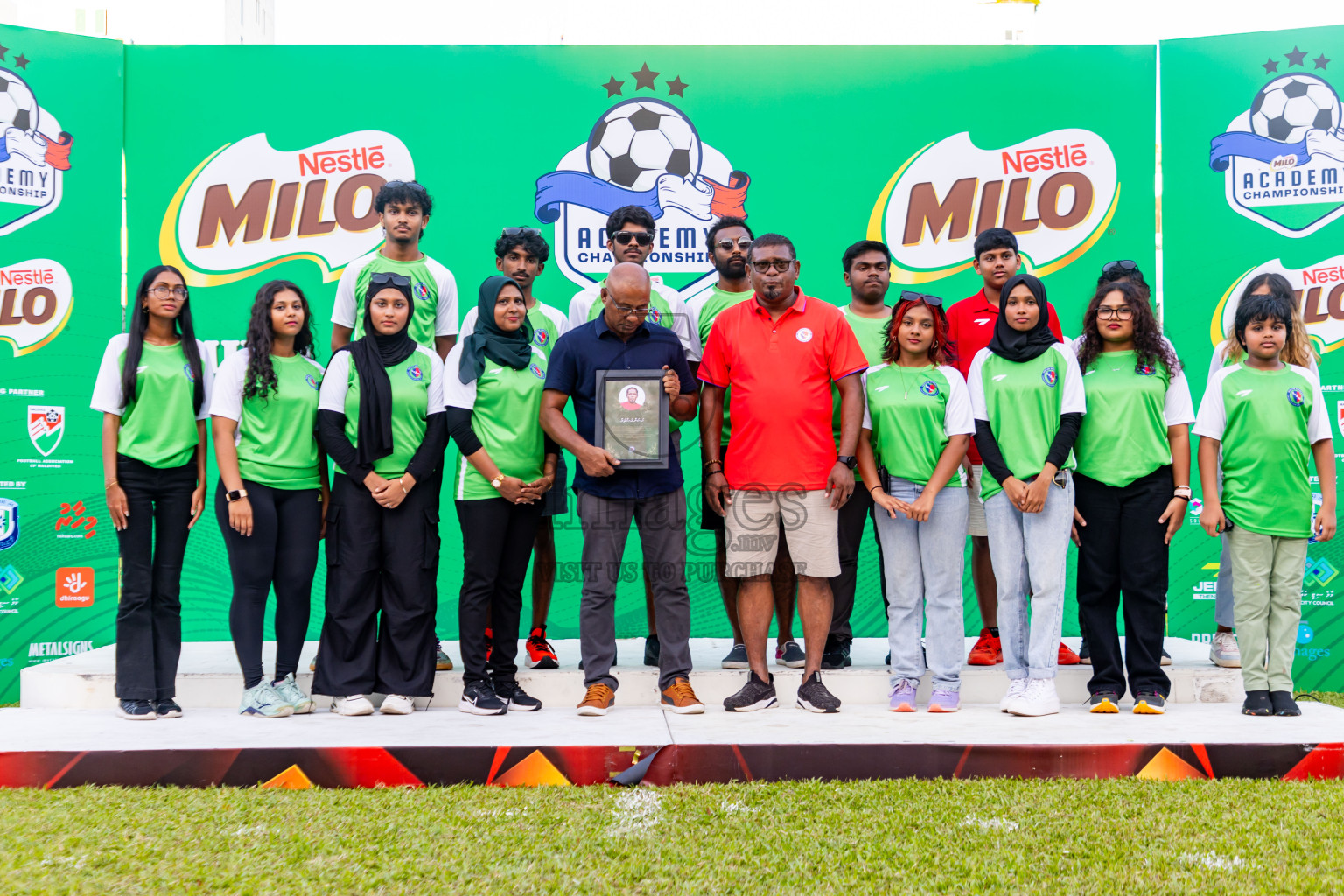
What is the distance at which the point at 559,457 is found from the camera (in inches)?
156

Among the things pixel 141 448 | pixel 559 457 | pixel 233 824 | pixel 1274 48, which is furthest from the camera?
pixel 1274 48

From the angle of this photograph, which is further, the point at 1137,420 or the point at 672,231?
the point at 672,231

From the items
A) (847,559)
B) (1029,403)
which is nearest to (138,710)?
(847,559)

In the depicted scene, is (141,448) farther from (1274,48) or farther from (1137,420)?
(1274,48)

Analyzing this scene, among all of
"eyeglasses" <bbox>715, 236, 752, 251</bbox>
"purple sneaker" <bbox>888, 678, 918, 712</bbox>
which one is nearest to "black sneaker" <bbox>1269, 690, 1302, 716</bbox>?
"purple sneaker" <bbox>888, 678, 918, 712</bbox>

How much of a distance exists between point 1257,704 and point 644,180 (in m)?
3.95

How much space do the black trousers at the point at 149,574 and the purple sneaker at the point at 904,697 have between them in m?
2.81

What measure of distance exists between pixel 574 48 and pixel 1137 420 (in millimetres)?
3667

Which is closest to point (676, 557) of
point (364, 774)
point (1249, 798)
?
point (364, 774)

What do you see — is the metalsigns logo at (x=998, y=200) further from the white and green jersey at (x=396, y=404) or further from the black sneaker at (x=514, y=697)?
the black sneaker at (x=514, y=697)

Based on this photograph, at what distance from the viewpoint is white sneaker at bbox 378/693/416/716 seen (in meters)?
3.76

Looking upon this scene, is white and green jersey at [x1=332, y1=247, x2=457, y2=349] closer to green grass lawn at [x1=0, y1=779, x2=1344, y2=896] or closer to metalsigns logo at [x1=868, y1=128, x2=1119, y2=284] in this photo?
green grass lawn at [x1=0, y1=779, x2=1344, y2=896]

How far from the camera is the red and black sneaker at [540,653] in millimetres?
4219

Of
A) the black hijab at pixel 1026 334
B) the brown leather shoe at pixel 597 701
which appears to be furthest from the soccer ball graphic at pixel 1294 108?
the brown leather shoe at pixel 597 701
